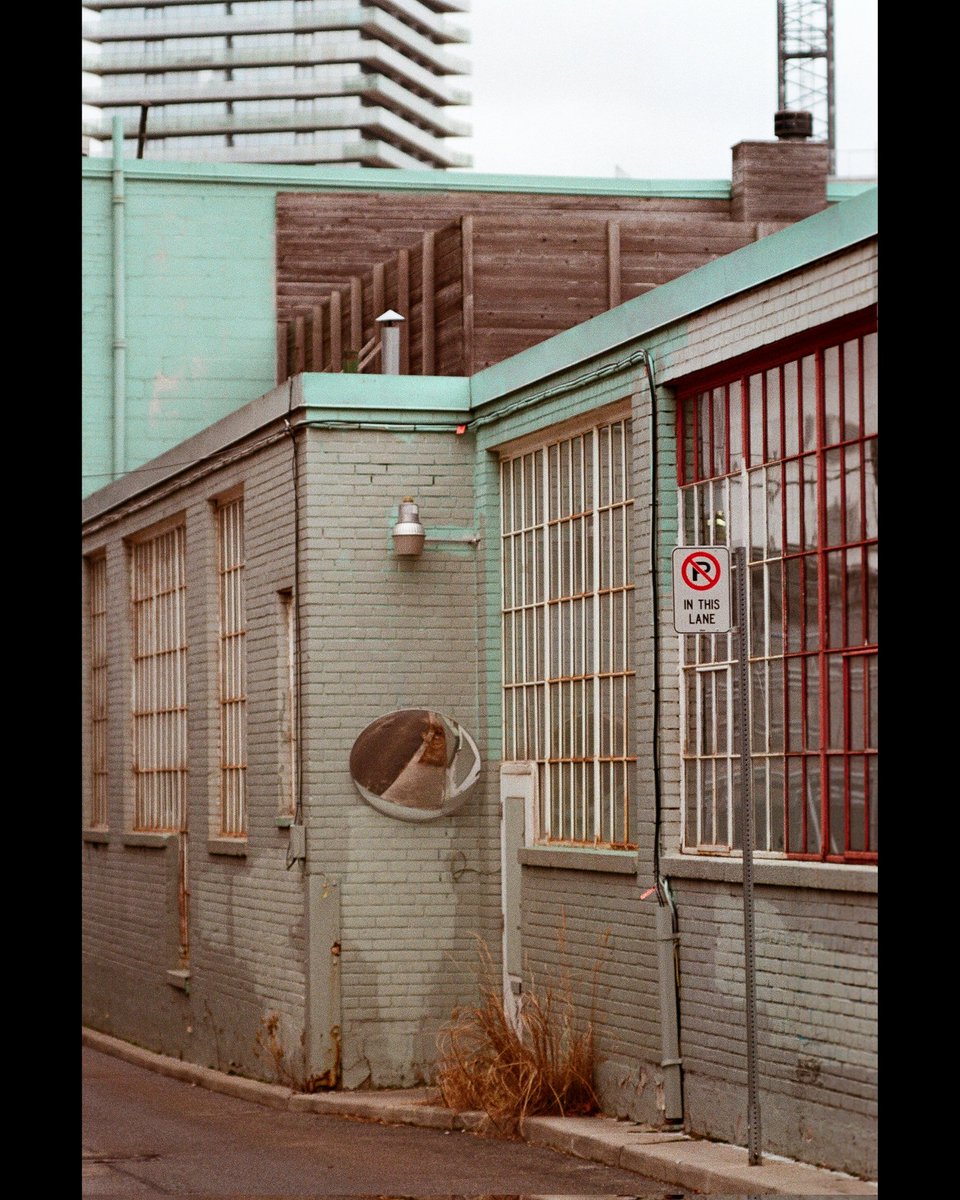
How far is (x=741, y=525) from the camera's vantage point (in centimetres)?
1118

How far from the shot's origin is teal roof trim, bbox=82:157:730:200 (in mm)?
26031

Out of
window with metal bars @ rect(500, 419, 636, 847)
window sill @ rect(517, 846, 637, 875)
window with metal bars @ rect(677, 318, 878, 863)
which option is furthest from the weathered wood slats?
window with metal bars @ rect(677, 318, 878, 863)

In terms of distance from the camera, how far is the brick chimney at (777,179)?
2528 cm

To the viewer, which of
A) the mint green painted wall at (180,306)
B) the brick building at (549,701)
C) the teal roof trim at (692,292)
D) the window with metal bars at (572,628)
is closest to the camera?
the teal roof trim at (692,292)

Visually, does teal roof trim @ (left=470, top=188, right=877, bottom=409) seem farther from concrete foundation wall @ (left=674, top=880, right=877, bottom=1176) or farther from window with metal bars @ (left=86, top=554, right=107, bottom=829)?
window with metal bars @ (left=86, top=554, right=107, bottom=829)

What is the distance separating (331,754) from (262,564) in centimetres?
192

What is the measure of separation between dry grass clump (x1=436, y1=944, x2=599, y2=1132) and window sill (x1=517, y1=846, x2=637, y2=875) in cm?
81

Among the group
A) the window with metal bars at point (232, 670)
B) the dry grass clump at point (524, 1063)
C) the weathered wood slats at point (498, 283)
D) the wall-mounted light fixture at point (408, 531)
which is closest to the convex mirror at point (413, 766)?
the wall-mounted light fixture at point (408, 531)

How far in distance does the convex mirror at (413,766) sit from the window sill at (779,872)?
3.03 metres

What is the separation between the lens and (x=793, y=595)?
1065 cm

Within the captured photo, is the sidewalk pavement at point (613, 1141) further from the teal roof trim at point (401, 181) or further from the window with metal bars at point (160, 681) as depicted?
the teal roof trim at point (401, 181)

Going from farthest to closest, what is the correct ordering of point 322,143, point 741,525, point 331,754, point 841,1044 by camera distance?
point 322,143 < point 331,754 < point 741,525 < point 841,1044

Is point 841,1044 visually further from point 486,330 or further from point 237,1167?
point 486,330
